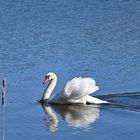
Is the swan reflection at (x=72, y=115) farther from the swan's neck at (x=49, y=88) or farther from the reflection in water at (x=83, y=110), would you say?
the swan's neck at (x=49, y=88)

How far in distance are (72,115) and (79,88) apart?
1095 mm

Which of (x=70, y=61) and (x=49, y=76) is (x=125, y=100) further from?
(x=70, y=61)

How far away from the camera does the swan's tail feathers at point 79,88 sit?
16688 mm

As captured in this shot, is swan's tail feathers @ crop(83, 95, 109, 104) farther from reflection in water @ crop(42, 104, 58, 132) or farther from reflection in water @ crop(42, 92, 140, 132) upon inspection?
reflection in water @ crop(42, 104, 58, 132)

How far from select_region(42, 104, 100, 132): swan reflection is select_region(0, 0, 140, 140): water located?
23 millimetres

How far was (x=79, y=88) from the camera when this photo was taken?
1683 cm

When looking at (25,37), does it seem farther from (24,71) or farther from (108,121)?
(108,121)

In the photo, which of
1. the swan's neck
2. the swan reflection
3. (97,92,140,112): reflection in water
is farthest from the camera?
the swan's neck

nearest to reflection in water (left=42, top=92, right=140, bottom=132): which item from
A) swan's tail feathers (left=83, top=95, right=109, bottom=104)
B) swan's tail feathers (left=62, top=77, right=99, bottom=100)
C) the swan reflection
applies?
the swan reflection

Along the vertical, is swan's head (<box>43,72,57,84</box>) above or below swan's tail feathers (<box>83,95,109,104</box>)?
above

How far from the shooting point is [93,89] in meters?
16.7

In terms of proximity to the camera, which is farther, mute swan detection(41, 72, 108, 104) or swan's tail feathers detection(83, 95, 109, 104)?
mute swan detection(41, 72, 108, 104)

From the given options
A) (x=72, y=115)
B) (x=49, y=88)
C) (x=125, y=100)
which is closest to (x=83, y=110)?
(x=72, y=115)

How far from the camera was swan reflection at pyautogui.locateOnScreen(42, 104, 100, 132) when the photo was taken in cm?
1489
